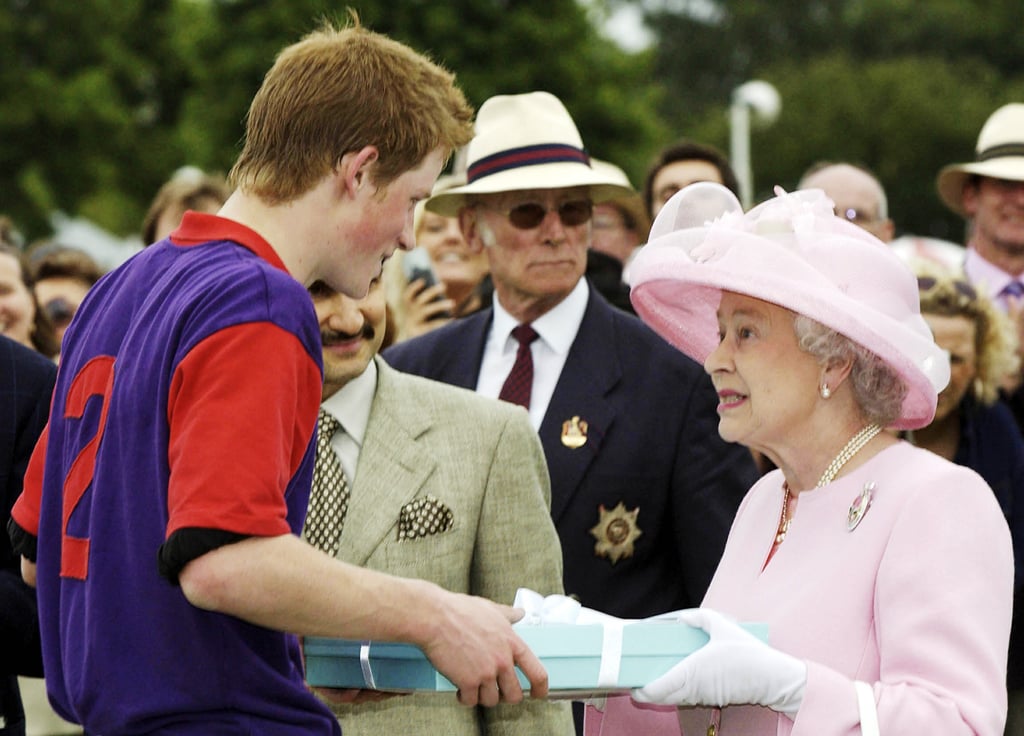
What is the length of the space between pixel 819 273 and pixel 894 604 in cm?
71

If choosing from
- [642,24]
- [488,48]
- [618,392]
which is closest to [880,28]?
[642,24]

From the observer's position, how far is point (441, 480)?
422cm

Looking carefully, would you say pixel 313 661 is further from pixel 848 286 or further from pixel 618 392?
pixel 618 392

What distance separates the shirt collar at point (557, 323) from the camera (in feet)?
18.2

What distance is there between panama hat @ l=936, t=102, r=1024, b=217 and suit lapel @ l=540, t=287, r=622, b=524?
11.7ft

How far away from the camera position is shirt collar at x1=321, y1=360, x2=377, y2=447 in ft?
14.2

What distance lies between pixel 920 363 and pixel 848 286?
0.22m

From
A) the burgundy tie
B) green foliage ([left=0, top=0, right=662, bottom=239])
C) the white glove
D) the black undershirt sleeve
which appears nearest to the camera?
the black undershirt sleeve

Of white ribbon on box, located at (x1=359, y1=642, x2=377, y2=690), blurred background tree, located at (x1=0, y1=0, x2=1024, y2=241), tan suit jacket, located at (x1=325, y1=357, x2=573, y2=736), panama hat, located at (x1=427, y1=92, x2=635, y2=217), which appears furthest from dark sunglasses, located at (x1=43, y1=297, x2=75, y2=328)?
blurred background tree, located at (x1=0, y1=0, x2=1024, y2=241)

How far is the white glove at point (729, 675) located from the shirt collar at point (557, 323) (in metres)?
2.33

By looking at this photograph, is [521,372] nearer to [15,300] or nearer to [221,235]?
[15,300]

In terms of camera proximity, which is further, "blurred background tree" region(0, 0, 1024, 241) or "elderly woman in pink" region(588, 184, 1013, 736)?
"blurred background tree" region(0, 0, 1024, 241)

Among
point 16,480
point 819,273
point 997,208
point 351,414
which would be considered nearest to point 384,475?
point 351,414

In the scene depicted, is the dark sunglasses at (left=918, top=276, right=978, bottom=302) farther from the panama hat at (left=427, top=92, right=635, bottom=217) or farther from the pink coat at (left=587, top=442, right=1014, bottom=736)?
the pink coat at (left=587, top=442, right=1014, bottom=736)
